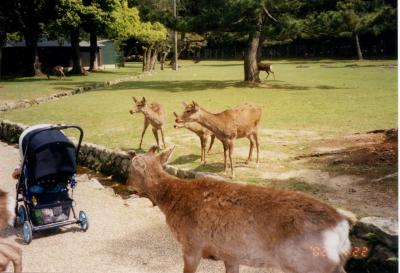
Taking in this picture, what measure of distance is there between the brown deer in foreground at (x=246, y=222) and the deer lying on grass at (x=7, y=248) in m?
1.39

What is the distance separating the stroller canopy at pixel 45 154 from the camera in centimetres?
627

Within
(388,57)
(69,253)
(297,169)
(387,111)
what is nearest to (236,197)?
(69,253)

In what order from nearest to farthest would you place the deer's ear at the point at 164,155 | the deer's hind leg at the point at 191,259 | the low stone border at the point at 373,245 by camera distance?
the deer's hind leg at the point at 191,259 < the low stone border at the point at 373,245 < the deer's ear at the point at 164,155

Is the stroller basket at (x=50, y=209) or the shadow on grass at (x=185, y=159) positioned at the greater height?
the stroller basket at (x=50, y=209)

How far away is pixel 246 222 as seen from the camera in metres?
4.16

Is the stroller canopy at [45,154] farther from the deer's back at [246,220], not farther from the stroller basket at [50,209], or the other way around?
the deer's back at [246,220]

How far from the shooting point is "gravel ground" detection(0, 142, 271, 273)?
220 inches

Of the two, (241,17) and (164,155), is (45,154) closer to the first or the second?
(164,155)

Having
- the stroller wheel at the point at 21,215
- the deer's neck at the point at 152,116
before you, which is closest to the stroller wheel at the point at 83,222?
the stroller wheel at the point at 21,215

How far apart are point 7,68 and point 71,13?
1226 cm

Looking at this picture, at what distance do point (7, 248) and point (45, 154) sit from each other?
62.0 inches

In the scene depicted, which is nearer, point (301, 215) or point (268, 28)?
point (301, 215)

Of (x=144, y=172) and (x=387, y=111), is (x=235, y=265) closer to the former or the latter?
(x=144, y=172)

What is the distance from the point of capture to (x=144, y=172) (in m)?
5.14
